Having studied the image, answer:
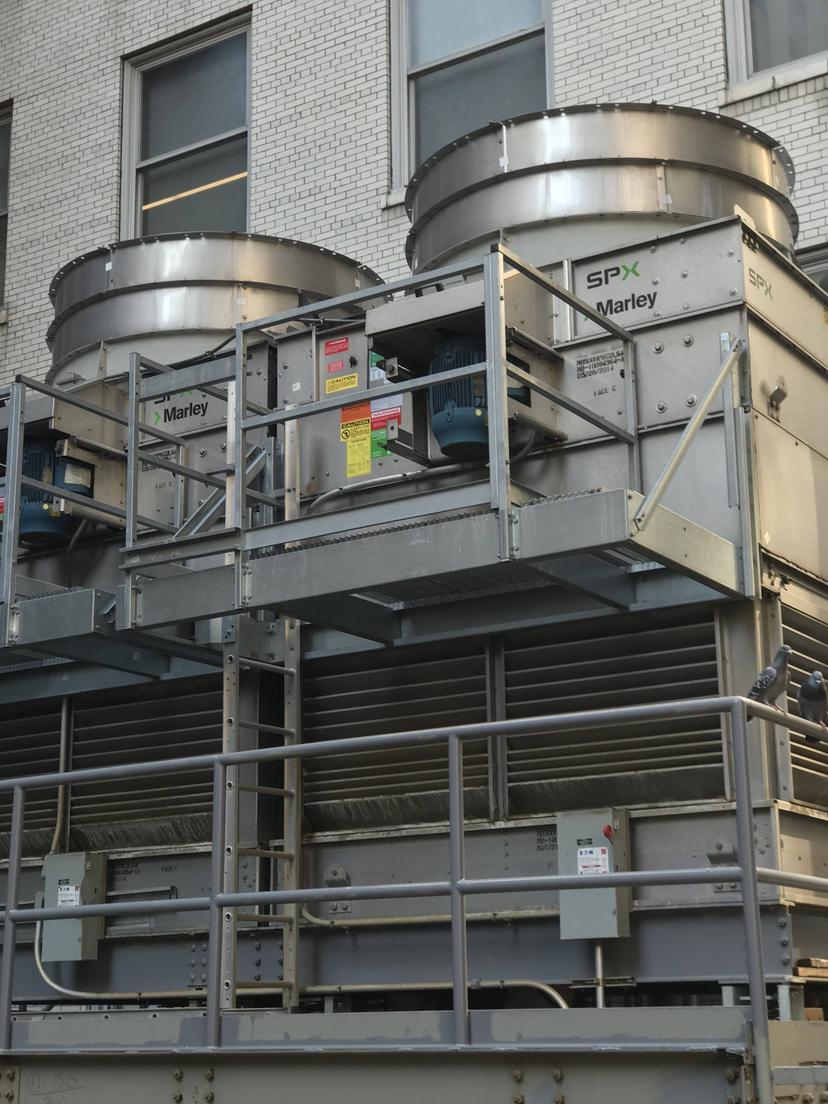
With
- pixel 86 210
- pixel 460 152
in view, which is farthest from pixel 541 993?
pixel 86 210

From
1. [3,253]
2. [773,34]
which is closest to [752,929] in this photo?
[773,34]

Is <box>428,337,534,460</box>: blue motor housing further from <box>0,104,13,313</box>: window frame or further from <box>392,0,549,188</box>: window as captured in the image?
<box>0,104,13,313</box>: window frame

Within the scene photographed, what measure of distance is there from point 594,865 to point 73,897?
3320mm

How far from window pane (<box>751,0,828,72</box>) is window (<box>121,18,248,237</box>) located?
5377 millimetres

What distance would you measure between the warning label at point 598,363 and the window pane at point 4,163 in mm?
11021

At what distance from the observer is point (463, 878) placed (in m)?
5.92

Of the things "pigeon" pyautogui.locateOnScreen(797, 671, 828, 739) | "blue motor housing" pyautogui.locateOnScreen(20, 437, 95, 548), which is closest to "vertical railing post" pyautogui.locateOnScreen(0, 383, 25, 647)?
"blue motor housing" pyautogui.locateOnScreen(20, 437, 95, 548)

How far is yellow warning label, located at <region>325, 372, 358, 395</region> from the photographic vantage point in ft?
29.0

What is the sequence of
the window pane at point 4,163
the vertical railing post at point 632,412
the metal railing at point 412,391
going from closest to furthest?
the metal railing at point 412,391
the vertical railing post at point 632,412
the window pane at point 4,163

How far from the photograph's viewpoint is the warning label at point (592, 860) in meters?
7.30

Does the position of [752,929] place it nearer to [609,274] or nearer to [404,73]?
[609,274]

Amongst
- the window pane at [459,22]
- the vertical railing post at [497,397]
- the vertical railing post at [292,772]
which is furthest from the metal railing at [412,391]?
the window pane at [459,22]

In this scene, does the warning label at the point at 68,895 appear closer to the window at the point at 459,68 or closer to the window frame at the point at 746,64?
the window at the point at 459,68

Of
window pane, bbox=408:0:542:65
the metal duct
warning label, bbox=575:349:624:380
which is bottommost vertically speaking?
warning label, bbox=575:349:624:380
